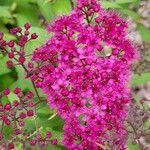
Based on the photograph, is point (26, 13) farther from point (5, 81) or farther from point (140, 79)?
point (140, 79)

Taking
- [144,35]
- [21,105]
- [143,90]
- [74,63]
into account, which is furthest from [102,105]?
[143,90]

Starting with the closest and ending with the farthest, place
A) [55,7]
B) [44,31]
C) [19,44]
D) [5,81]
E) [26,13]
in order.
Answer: [19,44], [44,31], [55,7], [5,81], [26,13]

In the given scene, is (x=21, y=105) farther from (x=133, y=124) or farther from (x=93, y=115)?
(x=133, y=124)

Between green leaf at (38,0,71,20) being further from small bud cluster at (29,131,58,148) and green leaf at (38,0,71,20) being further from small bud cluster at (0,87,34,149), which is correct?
small bud cluster at (29,131,58,148)

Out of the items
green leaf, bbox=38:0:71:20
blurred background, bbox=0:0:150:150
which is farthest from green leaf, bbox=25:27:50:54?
green leaf, bbox=38:0:71:20

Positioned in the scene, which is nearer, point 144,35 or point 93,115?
point 93,115

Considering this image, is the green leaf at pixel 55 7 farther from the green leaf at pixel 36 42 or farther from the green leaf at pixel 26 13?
the green leaf at pixel 26 13

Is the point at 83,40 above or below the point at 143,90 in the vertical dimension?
above

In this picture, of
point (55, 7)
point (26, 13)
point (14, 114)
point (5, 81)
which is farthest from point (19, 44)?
point (26, 13)
